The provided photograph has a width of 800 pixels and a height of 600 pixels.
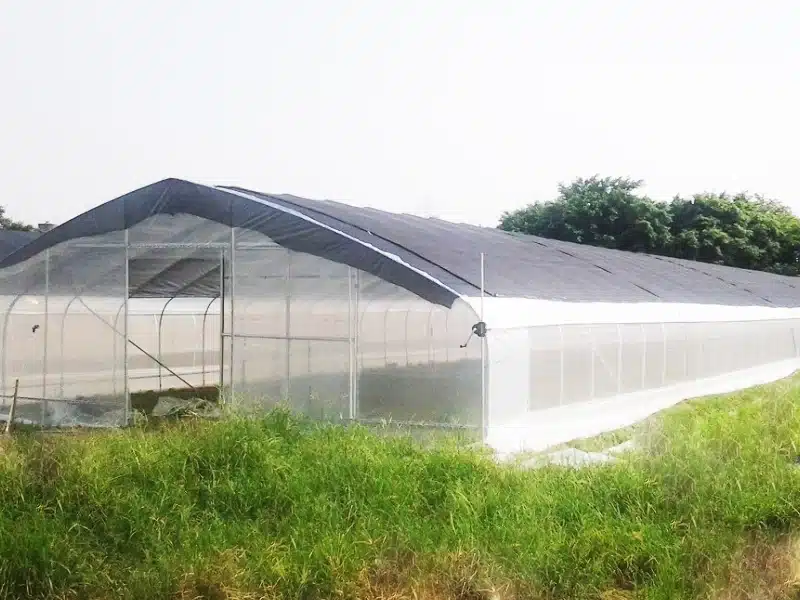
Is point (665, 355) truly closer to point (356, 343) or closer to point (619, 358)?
point (619, 358)

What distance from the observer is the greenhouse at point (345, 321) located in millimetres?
9328

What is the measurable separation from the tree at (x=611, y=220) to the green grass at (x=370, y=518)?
27.5m

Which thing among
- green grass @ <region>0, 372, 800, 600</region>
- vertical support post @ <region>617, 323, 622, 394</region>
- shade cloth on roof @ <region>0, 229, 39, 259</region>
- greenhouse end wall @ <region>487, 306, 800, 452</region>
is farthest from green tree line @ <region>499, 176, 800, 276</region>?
green grass @ <region>0, 372, 800, 600</region>

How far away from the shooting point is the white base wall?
8945 mm

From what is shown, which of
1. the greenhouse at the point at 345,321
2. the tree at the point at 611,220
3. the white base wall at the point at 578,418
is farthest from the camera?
the tree at the point at 611,220

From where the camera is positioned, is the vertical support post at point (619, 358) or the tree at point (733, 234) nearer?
the vertical support post at point (619, 358)

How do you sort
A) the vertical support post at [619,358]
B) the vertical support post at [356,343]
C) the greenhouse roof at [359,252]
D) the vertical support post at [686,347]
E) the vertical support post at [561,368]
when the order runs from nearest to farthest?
the greenhouse roof at [359,252] → the vertical support post at [356,343] → the vertical support post at [561,368] → the vertical support post at [619,358] → the vertical support post at [686,347]

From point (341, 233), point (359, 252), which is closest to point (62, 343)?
Result: point (341, 233)

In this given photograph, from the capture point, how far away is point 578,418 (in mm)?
10500

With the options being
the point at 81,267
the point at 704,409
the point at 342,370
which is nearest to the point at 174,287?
the point at 81,267

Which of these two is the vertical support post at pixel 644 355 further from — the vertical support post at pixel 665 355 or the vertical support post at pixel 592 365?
the vertical support post at pixel 592 365

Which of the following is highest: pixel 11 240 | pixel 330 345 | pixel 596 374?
pixel 11 240

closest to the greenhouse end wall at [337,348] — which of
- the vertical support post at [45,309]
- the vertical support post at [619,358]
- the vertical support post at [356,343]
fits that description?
the vertical support post at [356,343]

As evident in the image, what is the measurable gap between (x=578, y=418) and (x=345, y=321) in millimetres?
2862
